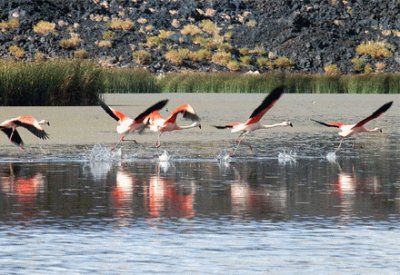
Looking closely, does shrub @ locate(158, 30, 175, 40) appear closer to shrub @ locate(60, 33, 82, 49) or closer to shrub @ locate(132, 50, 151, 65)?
shrub @ locate(132, 50, 151, 65)

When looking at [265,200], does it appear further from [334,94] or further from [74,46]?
[74,46]

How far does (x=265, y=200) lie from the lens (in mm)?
12062

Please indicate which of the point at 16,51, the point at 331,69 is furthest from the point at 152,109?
the point at 16,51

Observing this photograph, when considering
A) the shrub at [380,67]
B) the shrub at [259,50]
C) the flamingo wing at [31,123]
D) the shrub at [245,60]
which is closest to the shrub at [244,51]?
the shrub at [259,50]

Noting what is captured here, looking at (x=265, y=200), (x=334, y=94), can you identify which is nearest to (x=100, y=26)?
(x=334, y=94)

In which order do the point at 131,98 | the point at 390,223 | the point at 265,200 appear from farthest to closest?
1. the point at 131,98
2. the point at 265,200
3. the point at 390,223

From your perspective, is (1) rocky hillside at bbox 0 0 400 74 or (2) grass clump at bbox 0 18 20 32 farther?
(2) grass clump at bbox 0 18 20 32

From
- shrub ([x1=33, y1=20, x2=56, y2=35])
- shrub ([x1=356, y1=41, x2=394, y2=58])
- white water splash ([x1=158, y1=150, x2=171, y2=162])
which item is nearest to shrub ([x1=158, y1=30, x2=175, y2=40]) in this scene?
shrub ([x1=33, y1=20, x2=56, y2=35])

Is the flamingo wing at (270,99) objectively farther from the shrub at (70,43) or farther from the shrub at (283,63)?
the shrub at (70,43)

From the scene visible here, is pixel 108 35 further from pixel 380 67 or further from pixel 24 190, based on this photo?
pixel 24 190

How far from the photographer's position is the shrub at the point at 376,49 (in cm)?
7800

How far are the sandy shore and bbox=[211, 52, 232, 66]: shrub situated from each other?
86.2 feet

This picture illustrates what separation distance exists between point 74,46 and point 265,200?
224 feet

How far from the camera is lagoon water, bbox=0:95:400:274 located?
838 centimetres
